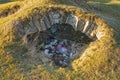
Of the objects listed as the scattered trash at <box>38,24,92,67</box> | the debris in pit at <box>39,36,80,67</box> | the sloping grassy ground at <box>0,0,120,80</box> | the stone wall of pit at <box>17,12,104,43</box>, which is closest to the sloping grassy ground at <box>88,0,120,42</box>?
the scattered trash at <box>38,24,92,67</box>

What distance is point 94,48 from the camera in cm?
1409

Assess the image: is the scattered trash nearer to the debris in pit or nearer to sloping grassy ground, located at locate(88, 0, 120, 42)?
the debris in pit

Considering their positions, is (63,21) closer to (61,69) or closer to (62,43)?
(62,43)

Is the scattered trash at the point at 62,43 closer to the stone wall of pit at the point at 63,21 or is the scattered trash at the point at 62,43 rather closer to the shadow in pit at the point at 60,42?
the shadow in pit at the point at 60,42

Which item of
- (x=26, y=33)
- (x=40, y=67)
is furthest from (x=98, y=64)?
(x=26, y=33)

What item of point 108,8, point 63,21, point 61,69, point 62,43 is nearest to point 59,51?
point 62,43

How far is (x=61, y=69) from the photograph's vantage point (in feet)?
43.6

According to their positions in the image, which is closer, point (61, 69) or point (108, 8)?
point (61, 69)

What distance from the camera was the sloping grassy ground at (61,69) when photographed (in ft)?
42.5

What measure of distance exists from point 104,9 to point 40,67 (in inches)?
403

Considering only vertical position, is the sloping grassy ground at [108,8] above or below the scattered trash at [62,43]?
below

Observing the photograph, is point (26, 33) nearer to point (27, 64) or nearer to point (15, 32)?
point (15, 32)

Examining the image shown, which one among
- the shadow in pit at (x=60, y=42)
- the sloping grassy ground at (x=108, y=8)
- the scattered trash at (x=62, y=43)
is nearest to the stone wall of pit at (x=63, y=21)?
the shadow in pit at (x=60, y=42)

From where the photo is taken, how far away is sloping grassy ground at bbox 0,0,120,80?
511 inches
